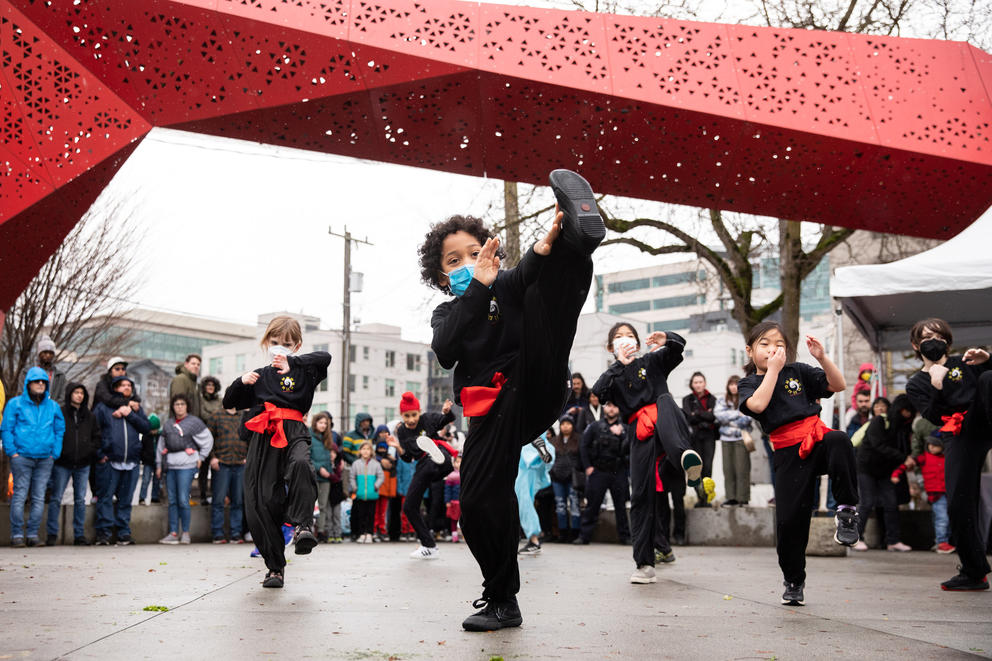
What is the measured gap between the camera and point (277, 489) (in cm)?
643

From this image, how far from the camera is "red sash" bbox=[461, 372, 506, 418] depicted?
171 inches

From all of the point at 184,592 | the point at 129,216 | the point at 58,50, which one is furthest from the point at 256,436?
the point at 129,216

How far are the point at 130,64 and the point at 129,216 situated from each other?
1261 centimetres

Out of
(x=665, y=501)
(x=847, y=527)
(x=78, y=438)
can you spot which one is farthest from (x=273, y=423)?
(x=78, y=438)

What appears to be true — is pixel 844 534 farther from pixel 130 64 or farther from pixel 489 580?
pixel 130 64

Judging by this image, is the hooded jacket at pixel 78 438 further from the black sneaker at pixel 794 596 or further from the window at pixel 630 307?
the window at pixel 630 307

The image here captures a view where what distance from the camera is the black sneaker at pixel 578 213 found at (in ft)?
12.8

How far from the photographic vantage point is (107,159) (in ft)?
26.5

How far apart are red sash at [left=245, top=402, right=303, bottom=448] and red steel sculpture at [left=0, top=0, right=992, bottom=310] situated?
2.89 m

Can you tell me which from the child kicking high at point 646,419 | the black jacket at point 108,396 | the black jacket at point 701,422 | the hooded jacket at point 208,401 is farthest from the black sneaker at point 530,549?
the black jacket at point 108,396

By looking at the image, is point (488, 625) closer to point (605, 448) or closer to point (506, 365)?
point (506, 365)

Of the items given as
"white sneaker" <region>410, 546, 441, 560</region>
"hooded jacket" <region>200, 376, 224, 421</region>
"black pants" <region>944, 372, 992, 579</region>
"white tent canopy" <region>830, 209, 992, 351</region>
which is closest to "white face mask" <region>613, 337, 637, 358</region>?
"black pants" <region>944, 372, 992, 579</region>

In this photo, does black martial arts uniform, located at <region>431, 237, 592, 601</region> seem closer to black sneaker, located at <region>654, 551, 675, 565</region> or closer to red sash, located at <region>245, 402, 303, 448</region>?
red sash, located at <region>245, 402, 303, 448</region>

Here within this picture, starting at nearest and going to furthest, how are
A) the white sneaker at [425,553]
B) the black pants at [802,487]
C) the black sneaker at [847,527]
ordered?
the black sneaker at [847,527] < the black pants at [802,487] < the white sneaker at [425,553]
